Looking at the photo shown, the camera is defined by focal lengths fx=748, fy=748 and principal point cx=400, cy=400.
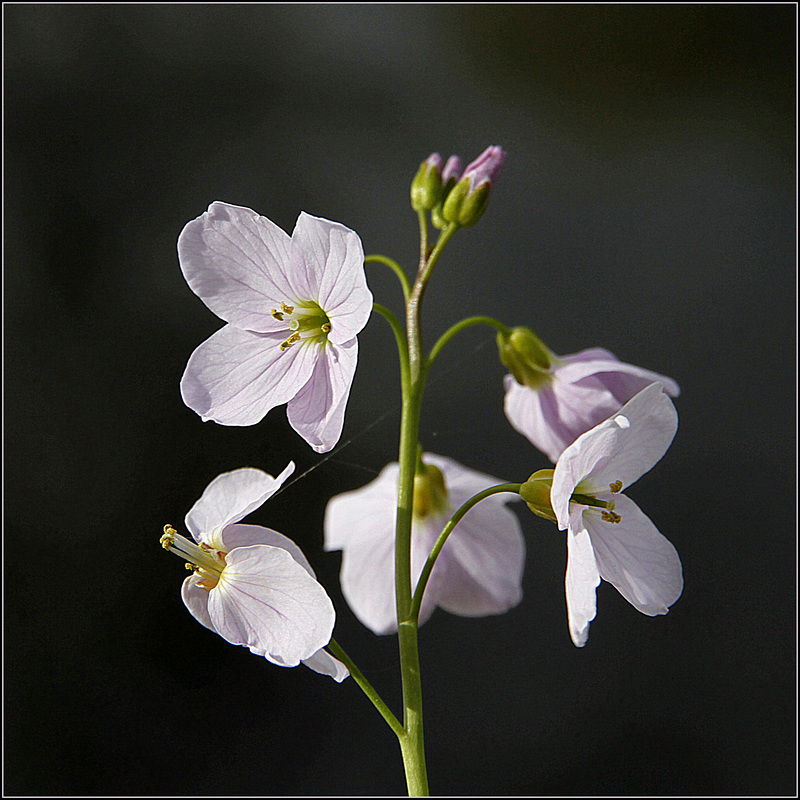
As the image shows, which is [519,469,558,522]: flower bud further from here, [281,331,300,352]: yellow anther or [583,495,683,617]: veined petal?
[281,331,300,352]: yellow anther

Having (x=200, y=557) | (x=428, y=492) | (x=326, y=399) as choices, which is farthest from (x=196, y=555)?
(x=428, y=492)

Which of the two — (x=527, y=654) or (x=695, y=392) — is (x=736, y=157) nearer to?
(x=695, y=392)

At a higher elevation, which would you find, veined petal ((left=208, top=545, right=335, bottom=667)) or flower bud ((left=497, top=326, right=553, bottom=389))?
flower bud ((left=497, top=326, right=553, bottom=389))

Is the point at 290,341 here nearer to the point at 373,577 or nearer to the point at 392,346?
the point at 373,577

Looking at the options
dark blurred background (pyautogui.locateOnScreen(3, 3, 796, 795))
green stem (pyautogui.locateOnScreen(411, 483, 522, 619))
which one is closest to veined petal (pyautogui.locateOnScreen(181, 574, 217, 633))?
green stem (pyautogui.locateOnScreen(411, 483, 522, 619))

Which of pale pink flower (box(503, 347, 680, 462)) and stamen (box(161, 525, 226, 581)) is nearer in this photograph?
stamen (box(161, 525, 226, 581))

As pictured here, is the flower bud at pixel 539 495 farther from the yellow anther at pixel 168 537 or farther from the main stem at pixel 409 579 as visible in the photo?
the yellow anther at pixel 168 537

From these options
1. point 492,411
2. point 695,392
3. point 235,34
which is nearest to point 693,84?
point 695,392
